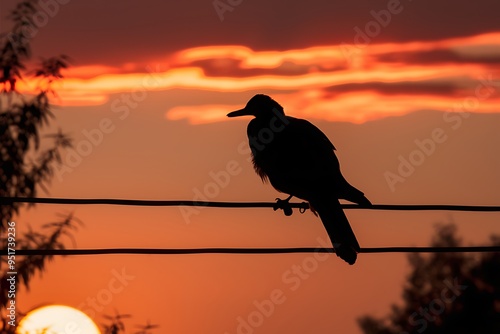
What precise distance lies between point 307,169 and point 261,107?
249 cm

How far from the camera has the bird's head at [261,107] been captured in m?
15.1

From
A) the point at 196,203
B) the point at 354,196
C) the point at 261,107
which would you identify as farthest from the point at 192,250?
the point at 261,107

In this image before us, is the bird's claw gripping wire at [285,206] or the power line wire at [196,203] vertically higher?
the bird's claw gripping wire at [285,206]

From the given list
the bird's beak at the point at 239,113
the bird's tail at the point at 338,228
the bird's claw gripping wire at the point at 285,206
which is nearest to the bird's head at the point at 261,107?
the bird's beak at the point at 239,113

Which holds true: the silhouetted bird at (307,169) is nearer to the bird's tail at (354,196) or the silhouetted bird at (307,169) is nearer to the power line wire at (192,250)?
the bird's tail at (354,196)

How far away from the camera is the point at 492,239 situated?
61.8m

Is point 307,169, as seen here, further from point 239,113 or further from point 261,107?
point 239,113

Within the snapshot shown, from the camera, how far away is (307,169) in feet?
42.8

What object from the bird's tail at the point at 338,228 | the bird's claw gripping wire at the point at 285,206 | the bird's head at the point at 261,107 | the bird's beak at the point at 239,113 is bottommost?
the bird's tail at the point at 338,228

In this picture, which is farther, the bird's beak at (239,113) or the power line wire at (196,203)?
the bird's beak at (239,113)

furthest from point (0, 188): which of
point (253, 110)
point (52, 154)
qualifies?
point (253, 110)

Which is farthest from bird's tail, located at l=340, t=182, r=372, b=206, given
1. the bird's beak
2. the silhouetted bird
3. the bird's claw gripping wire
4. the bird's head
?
the bird's beak

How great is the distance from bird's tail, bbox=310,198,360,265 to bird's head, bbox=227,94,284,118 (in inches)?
→ 102

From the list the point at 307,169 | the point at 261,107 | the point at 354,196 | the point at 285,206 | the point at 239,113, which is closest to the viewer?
the point at 354,196
